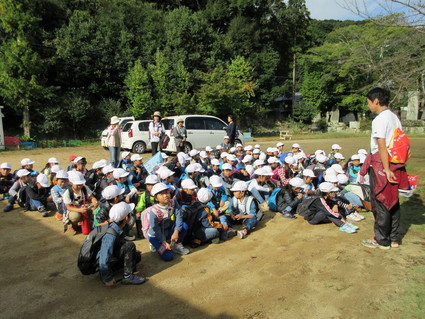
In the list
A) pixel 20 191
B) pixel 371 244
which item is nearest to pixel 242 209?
pixel 371 244

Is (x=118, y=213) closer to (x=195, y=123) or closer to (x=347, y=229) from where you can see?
(x=347, y=229)

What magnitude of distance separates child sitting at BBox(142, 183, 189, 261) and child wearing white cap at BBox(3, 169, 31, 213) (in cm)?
341

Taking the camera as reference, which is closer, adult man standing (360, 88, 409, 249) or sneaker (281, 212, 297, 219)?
adult man standing (360, 88, 409, 249)

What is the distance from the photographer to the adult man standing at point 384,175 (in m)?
3.72

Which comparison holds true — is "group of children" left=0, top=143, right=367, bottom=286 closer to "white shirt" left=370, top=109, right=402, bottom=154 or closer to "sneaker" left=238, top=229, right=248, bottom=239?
"sneaker" left=238, top=229, right=248, bottom=239

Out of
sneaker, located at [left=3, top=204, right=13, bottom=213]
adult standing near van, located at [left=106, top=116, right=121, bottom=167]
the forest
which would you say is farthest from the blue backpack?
the forest

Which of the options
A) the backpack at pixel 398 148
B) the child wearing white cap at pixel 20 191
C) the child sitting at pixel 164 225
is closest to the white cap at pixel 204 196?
the child sitting at pixel 164 225

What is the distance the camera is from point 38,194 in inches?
229

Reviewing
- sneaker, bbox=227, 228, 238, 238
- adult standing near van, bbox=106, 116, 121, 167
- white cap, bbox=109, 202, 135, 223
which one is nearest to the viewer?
white cap, bbox=109, 202, 135, 223

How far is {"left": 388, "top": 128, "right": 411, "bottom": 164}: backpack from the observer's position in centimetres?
376

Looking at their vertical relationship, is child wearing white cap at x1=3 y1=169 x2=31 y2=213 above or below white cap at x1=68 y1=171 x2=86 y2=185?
below

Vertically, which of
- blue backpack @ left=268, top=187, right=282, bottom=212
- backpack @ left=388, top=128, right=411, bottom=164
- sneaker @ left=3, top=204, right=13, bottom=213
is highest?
backpack @ left=388, top=128, right=411, bottom=164

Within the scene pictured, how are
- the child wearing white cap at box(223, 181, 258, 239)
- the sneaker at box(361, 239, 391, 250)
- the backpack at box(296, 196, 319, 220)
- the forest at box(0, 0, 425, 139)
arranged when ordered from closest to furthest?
1. the sneaker at box(361, 239, 391, 250)
2. the child wearing white cap at box(223, 181, 258, 239)
3. the backpack at box(296, 196, 319, 220)
4. the forest at box(0, 0, 425, 139)

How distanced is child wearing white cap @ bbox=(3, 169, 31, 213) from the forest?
47.4ft
